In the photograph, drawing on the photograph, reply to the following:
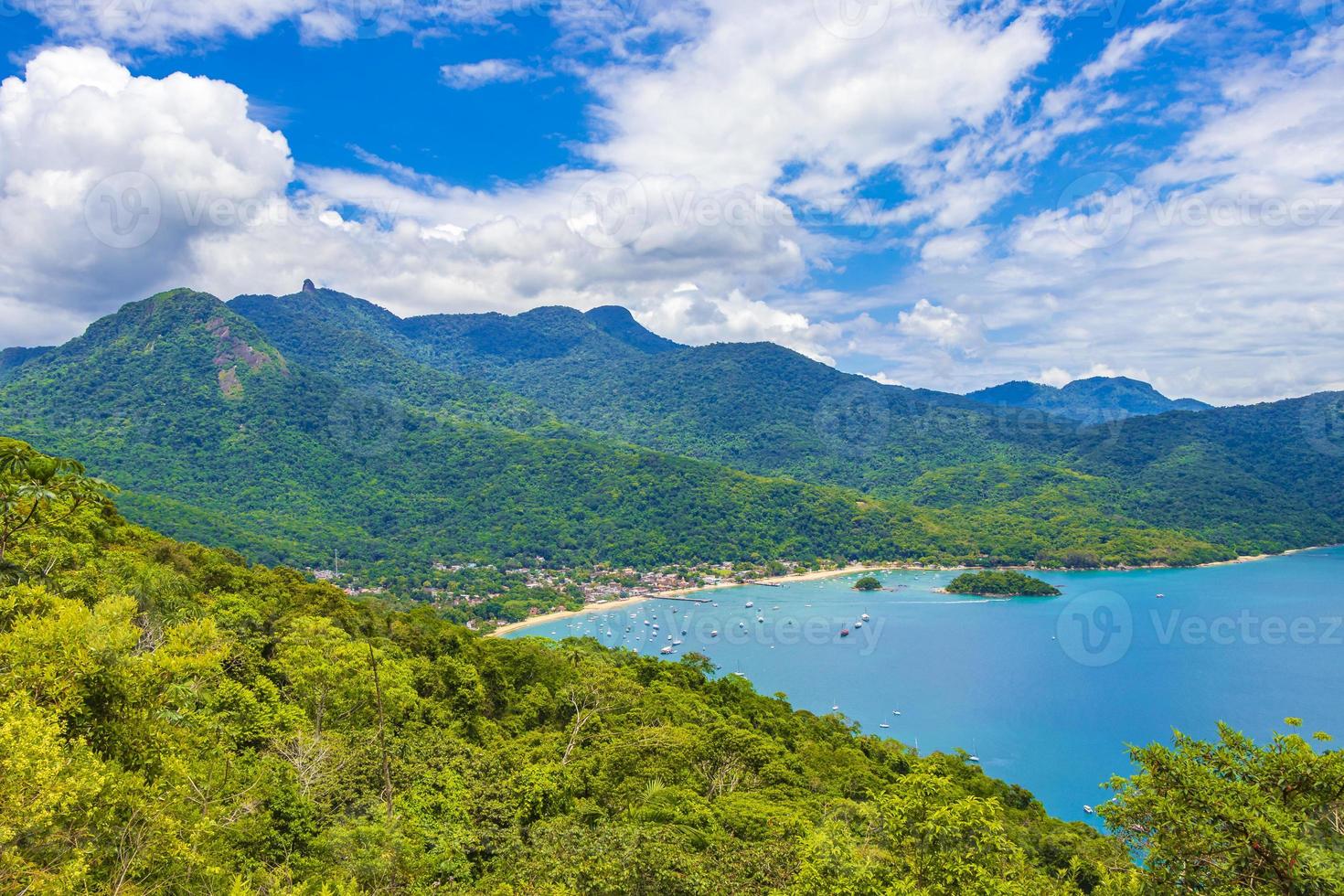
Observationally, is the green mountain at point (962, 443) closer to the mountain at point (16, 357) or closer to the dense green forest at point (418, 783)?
the mountain at point (16, 357)

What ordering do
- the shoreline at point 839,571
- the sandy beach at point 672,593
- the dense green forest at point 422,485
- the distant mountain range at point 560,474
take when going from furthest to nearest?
the distant mountain range at point 560,474 < the dense green forest at point 422,485 < the shoreline at point 839,571 < the sandy beach at point 672,593

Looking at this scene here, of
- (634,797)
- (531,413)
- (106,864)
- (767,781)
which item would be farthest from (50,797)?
(531,413)

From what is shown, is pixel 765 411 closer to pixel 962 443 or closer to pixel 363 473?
pixel 962 443

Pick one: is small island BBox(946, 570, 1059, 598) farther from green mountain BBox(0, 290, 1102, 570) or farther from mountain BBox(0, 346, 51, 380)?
mountain BBox(0, 346, 51, 380)

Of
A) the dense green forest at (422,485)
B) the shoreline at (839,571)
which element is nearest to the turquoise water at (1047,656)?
the shoreline at (839,571)

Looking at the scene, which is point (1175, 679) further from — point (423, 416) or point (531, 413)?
point (531, 413)

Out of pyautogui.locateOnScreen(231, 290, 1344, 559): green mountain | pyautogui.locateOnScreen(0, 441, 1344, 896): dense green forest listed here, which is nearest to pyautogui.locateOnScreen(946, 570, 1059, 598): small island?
pyautogui.locateOnScreen(231, 290, 1344, 559): green mountain
